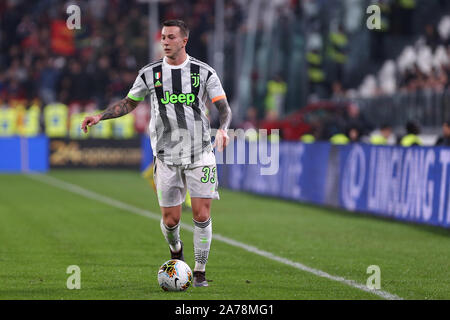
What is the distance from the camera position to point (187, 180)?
8.66 metres

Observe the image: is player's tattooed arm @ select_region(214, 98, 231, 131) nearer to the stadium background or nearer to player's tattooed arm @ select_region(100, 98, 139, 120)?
player's tattooed arm @ select_region(100, 98, 139, 120)

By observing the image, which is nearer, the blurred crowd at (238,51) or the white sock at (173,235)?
the white sock at (173,235)

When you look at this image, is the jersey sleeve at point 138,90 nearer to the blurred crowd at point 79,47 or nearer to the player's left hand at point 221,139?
the player's left hand at point 221,139

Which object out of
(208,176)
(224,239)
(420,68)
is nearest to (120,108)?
(208,176)

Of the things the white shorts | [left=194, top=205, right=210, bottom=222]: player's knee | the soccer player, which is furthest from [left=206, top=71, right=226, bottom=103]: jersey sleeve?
[left=194, top=205, right=210, bottom=222]: player's knee

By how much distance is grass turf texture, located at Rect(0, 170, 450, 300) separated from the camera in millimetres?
8562

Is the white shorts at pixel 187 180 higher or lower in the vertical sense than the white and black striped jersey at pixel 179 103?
lower

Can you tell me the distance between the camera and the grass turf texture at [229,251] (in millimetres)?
8562

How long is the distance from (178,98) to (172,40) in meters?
0.49

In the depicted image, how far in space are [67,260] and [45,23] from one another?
31782mm

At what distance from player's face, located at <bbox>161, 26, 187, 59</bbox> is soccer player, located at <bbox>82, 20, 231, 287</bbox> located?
11 mm

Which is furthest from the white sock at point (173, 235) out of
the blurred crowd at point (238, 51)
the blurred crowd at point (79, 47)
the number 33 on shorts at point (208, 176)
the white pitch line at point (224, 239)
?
the blurred crowd at point (79, 47)
